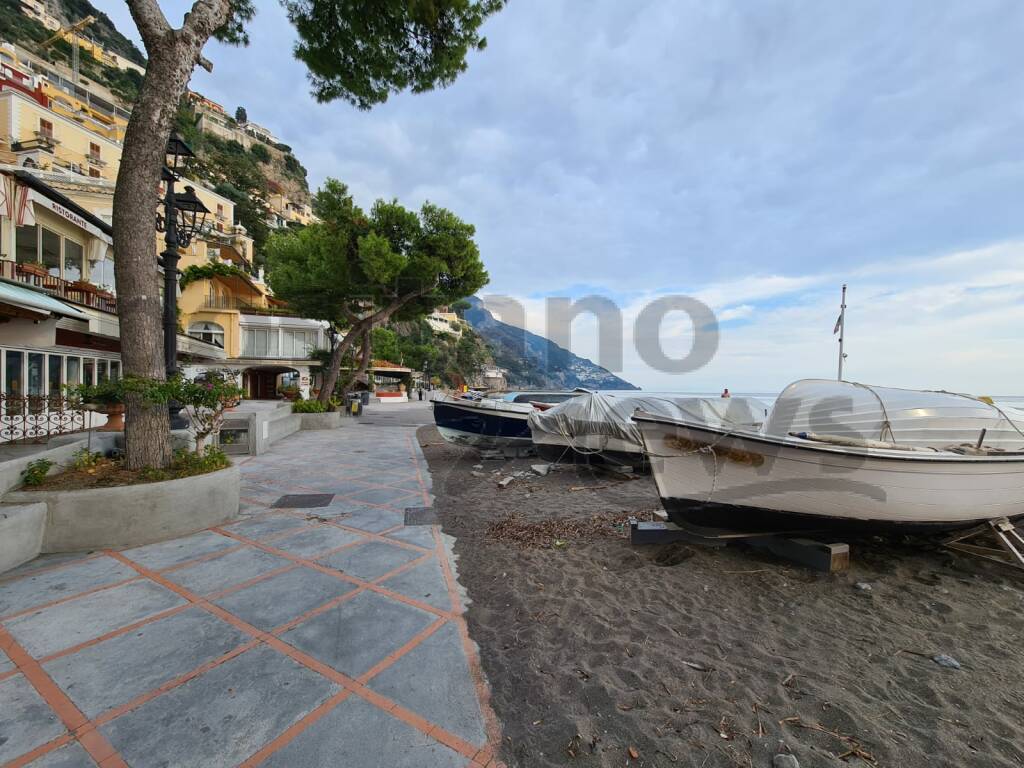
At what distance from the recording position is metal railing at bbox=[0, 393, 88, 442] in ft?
20.7

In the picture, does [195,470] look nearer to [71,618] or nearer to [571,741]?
[71,618]

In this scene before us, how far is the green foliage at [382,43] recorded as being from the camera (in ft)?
22.0

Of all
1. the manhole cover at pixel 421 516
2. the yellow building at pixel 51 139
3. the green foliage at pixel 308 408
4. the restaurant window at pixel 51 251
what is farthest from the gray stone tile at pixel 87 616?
the yellow building at pixel 51 139

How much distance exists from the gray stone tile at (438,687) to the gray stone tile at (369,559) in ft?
4.07

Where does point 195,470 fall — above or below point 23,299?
below

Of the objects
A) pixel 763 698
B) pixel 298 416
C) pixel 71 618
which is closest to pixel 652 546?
pixel 763 698

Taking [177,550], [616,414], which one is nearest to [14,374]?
[177,550]

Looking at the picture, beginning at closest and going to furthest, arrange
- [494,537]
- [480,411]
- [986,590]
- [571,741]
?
[571,741], [986,590], [494,537], [480,411]

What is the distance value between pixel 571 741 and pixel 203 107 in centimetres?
10873

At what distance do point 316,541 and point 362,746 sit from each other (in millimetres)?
2925

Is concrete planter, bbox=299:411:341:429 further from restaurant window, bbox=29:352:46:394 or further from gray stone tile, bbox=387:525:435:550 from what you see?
gray stone tile, bbox=387:525:435:550

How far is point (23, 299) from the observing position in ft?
16.9

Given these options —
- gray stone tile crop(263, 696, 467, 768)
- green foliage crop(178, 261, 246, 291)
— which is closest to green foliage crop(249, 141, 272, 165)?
green foliage crop(178, 261, 246, 291)

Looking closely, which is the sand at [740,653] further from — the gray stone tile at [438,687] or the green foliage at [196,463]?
the green foliage at [196,463]
